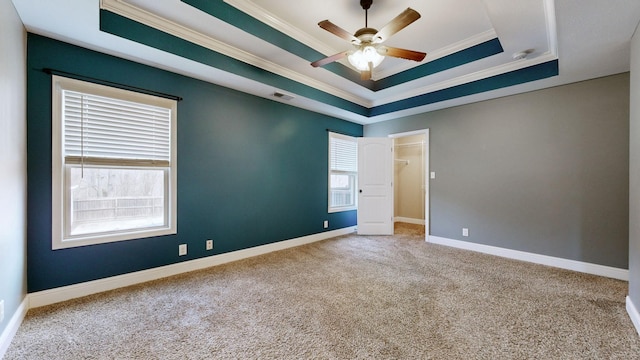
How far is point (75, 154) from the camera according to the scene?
2547mm

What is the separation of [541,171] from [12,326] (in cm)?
575

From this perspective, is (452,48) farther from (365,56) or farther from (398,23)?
(398,23)

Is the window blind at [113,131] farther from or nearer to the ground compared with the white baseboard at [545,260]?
farther from the ground

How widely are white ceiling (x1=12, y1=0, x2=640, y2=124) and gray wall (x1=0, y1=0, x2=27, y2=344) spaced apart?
0.30 m

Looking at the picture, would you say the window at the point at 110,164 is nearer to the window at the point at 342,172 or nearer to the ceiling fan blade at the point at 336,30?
the ceiling fan blade at the point at 336,30

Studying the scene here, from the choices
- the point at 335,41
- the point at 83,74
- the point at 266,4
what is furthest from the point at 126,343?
the point at 335,41

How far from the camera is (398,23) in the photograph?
219cm

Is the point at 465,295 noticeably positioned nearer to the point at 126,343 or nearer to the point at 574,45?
the point at 574,45

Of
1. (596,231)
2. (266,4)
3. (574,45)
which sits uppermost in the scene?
(266,4)

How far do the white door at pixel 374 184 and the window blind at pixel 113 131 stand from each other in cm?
359

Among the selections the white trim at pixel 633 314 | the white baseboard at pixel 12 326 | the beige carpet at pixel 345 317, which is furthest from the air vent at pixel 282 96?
the white trim at pixel 633 314

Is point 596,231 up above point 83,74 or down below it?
below

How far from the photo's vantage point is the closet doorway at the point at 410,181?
670 cm

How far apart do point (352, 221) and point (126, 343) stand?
4324 mm
